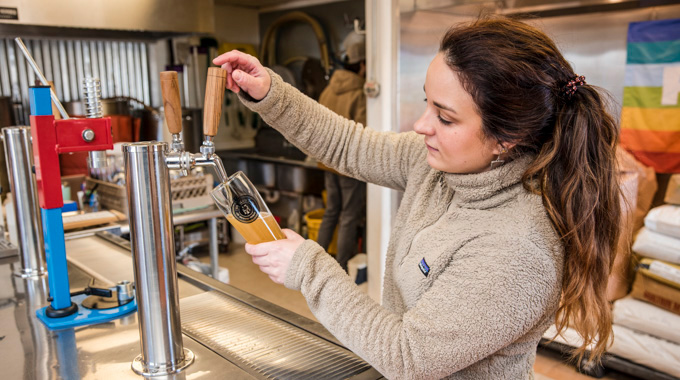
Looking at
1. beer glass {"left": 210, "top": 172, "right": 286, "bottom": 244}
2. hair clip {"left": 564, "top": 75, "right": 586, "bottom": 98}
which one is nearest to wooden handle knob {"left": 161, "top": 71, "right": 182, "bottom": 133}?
beer glass {"left": 210, "top": 172, "right": 286, "bottom": 244}

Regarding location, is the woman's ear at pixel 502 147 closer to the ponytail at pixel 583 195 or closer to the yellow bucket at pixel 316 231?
the ponytail at pixel 583 195

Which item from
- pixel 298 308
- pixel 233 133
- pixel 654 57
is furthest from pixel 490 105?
pixel 233 133

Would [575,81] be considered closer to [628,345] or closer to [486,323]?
[486,323]

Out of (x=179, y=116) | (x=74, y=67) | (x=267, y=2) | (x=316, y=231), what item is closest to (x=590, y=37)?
(x=179, y=116)

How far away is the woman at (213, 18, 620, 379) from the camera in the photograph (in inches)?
36.8

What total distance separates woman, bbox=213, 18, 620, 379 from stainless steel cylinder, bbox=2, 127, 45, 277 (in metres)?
0.88

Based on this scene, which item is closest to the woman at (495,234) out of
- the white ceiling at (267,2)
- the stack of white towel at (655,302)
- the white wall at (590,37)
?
the white wall at (590,37)

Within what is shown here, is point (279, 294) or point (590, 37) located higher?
point (590, 37)

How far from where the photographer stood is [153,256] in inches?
38.1

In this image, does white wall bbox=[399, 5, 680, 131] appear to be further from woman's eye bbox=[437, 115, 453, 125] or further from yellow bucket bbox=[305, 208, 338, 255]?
yellow bucket bbox=[305, 208, 338, 255]

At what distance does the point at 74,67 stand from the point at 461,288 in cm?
411

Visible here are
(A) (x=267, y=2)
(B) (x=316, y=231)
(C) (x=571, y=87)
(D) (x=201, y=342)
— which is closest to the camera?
(C) (x=571, y=87)

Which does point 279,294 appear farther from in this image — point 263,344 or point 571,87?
point 571,87

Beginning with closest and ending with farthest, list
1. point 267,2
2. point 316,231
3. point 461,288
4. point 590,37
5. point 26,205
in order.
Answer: point 461,288 → point 26,205 → point 590,37 → point 316,231 → point 267,2
